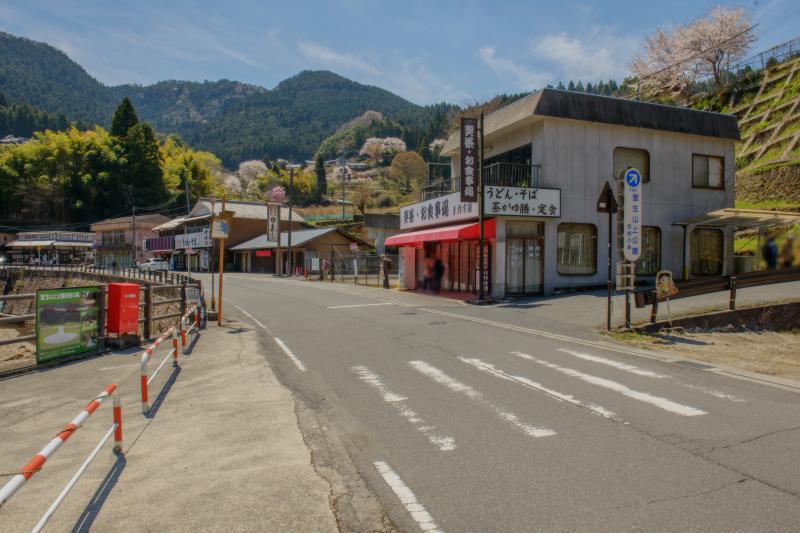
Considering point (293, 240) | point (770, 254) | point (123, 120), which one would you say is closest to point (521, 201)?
point (770, 254)

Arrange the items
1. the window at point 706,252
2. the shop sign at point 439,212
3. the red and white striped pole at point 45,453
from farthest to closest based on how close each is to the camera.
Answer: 1. the window at point 706,252
2. the shop sign at point 439,212
3. the red and white striped pole at point 45,453

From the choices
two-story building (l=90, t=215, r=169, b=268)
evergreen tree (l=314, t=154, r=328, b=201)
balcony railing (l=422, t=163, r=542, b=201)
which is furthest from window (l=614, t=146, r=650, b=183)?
evergreen tree (l=314, t=154, r=328, b=201)

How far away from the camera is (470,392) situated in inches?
Answer: 284

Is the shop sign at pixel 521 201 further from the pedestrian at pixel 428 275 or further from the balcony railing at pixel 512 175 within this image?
the pedestrian at pixel 428 275

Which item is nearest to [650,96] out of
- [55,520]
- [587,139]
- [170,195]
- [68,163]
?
[587,139]

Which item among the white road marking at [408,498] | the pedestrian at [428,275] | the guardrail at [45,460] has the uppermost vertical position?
the pedestrian at [428,275]

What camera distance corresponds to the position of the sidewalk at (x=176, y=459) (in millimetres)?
3816

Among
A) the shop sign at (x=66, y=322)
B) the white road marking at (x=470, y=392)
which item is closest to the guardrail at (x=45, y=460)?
the white road marking at (x=470, y=392)

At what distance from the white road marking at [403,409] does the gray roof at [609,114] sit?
15.7m

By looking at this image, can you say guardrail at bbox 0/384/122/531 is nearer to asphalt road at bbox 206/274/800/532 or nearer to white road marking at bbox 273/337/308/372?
asphalt road at bbox 206/274/800/532

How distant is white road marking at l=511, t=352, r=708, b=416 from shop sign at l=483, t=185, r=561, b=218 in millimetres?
12098

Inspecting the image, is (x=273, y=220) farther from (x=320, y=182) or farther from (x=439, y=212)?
(x=320, y=182)

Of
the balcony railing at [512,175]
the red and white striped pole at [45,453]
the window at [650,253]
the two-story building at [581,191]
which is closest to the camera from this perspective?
the red and white striped pole at [45,453]

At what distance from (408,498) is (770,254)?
10.2ft
